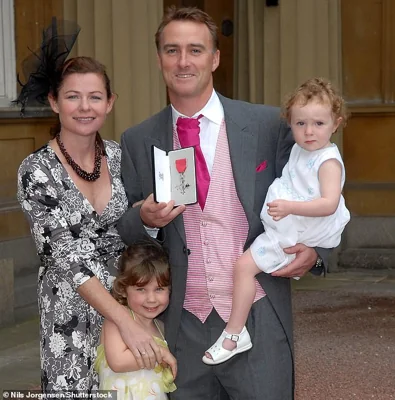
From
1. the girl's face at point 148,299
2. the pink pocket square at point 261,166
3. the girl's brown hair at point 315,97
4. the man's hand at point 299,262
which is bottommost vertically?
the girl's face at point 148,299

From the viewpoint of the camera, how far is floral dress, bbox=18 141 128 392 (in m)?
3.89

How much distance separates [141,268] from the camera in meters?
4.00

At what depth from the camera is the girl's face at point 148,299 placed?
13.2 ft

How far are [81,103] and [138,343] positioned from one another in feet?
3.17

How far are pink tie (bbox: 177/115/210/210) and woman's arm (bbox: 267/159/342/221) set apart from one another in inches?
10.6

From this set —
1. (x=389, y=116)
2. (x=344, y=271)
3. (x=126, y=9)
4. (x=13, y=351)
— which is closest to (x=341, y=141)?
(x=389, y=116)

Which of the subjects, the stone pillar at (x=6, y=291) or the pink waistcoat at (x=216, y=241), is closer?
the pink waistcoat at (x=216, y=241)

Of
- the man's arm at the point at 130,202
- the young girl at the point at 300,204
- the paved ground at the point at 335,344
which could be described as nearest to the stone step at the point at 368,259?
the paved ground at the point at 335,344

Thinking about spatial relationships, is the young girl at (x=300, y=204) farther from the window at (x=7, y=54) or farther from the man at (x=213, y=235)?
the window at (x=7, y=54)

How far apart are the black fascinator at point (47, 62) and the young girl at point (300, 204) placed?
934 millimetres

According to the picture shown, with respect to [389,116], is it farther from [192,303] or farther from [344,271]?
[192,303]

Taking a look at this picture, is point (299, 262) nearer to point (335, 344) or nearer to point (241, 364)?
point (241, 364)

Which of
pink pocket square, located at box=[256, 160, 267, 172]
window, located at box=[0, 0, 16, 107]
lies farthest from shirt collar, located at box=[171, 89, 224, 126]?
window, located at box=[0, 0, 16, 107]

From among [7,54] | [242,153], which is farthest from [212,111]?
[7,54]
